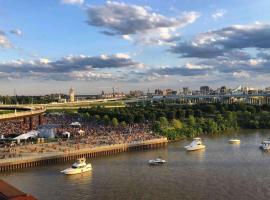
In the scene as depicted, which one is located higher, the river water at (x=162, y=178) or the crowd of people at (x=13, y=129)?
the crowd of people at (x=13, y=129)

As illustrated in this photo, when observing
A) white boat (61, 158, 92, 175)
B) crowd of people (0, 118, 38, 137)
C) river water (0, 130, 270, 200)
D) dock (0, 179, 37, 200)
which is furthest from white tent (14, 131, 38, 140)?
dock (0, 179, 37, 200)

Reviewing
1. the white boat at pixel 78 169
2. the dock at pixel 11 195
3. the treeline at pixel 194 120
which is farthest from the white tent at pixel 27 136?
the dock at pixel 11 195

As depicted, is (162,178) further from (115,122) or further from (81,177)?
(115,122)

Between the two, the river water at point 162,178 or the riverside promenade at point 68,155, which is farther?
the riverside promenade at point 68,155

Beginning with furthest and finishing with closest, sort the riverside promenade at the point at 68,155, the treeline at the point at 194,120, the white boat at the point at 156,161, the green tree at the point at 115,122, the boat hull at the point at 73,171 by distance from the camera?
the green tree at the point at 115,122
the treeline at the point at 194,120
the white boat at the point at 156,161
the riverside promenade at the point at 68,155
the boat hull at the point at 73,171

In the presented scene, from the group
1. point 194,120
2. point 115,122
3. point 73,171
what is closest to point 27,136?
point 73,171

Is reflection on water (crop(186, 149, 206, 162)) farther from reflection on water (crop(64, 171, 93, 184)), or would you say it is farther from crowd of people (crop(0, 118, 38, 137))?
crowd of people (crop(0, 118, 38, 137))

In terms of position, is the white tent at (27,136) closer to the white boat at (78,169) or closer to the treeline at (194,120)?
the white boat at (78,169)
